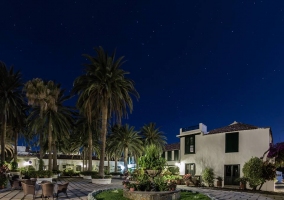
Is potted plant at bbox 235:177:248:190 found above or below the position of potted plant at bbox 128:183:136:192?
below

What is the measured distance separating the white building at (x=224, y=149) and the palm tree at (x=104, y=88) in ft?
28.4

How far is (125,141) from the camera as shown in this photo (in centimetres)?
5075

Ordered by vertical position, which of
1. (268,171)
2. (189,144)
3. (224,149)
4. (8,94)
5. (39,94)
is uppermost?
(8,94)

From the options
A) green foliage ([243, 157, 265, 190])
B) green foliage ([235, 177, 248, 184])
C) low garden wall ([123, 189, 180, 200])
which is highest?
low garden wall ([123, 189, 180, 200])

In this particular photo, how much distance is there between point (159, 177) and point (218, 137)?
1866 centimetres

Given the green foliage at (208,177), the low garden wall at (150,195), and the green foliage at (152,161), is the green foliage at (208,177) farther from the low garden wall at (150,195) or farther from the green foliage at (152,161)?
the low garden wall at (150,195)

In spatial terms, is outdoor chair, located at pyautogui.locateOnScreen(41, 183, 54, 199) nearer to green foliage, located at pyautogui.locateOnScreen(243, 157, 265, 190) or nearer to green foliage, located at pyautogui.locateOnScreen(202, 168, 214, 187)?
green foliage, located at pyautogui.locateOnScreen(243, 157, 265, 190)

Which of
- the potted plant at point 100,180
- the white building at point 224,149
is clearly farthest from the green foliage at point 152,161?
the white building at point 224,149

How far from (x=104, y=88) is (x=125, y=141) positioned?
23.5 meters

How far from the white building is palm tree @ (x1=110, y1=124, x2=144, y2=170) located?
54.3 feet

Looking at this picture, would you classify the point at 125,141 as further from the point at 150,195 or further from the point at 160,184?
the point at 150,195

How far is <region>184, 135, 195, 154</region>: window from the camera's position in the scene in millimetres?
34344

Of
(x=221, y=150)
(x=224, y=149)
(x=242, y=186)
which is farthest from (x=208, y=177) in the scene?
(x=242, y=186)

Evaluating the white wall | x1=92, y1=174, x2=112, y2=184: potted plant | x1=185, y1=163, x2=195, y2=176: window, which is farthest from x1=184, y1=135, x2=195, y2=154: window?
x1=92, y1=174, x2=112, y2=184: potted plant
